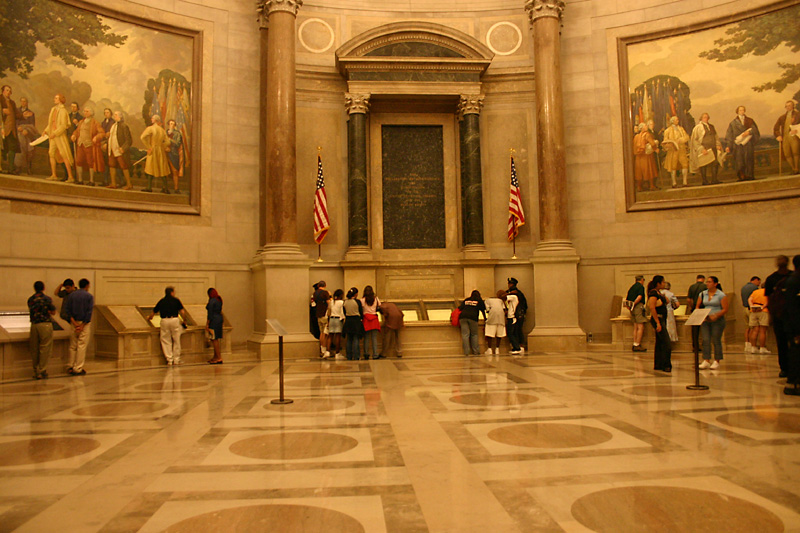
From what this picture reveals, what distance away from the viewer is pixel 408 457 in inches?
191

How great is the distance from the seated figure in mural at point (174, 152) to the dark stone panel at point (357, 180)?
4.39m

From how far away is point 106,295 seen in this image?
45.6 feet

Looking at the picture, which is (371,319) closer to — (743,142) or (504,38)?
(504,38)

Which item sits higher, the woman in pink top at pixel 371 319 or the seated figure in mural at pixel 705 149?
the seated figure in mural at pixel 705 149

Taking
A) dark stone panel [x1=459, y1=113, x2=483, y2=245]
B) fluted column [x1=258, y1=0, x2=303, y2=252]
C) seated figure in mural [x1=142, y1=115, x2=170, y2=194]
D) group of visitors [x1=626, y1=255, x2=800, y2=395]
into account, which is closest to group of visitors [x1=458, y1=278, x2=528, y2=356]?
group of visitors [x1=626, y1=255, x2=800, y2=395]

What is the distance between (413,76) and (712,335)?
10.4 m

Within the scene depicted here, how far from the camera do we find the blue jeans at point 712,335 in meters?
10.0

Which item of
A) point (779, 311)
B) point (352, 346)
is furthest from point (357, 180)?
point (779, 311)

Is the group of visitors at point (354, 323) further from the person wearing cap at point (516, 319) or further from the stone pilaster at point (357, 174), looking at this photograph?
the stone pilaster at point (357, 174)

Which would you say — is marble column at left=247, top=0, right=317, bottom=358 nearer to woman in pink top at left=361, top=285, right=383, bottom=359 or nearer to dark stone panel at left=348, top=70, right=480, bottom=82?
woman in pink top at left=361, top=285, right=383, bottom=359

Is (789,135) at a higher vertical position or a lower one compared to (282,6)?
lower

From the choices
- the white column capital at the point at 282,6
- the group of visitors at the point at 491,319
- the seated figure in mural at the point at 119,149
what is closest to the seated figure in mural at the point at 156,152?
the seated figure in mural at the point at 119,149

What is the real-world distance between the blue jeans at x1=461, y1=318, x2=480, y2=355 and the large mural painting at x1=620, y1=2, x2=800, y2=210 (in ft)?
20.5

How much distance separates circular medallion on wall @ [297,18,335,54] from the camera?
56.1 feet
